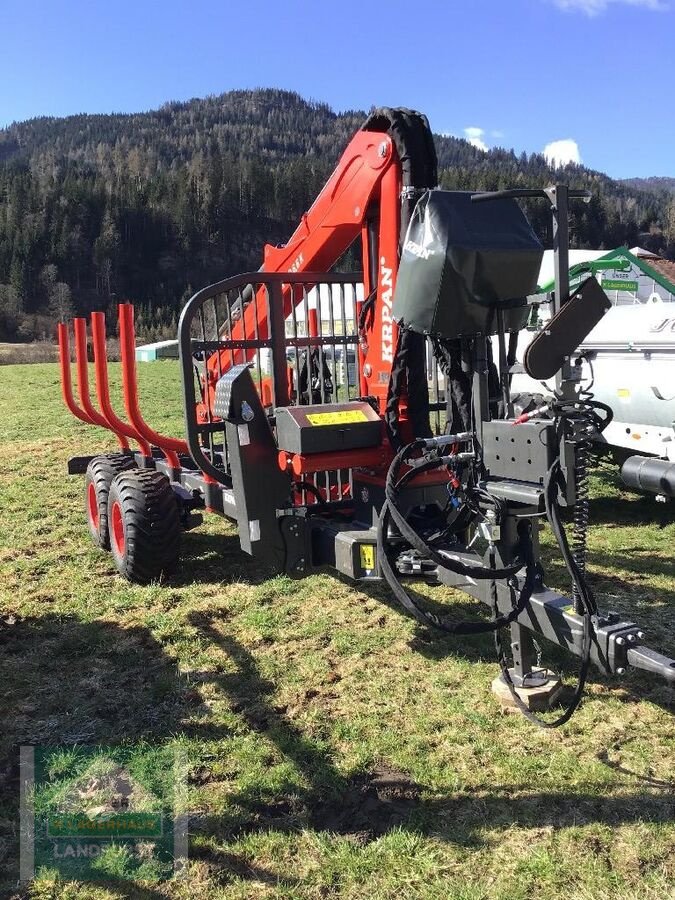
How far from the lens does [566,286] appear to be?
2.96 m

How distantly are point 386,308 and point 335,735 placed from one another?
239 cm

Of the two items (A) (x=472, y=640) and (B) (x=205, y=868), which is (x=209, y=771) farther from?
(A) (x=472, y=640)

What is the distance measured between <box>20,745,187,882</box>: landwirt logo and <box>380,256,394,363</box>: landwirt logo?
248cm

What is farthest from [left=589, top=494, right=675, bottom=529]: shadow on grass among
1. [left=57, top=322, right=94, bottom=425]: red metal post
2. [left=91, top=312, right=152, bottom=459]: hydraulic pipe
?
[left=57, top=322, right=94, bottom=425]: red metal post

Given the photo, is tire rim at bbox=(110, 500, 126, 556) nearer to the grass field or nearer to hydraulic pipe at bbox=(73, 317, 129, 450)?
the grass field

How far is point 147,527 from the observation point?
5.50 meters

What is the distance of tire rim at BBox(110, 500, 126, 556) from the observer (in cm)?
584

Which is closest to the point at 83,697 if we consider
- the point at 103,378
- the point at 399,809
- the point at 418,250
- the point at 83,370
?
the point at 399,809

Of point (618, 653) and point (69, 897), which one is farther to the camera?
point (618, 653)

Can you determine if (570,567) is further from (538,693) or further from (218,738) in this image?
(218,738)

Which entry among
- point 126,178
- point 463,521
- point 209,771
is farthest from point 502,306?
point 126,178

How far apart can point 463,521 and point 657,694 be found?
141 centimetres

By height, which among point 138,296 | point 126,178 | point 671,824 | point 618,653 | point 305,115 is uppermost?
point 305,115

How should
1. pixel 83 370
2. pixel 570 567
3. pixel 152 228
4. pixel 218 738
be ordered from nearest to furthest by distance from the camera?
pixel 570 567 < pixel 218 738 < pixel 83 370 < pixel 152 228
